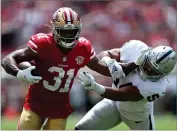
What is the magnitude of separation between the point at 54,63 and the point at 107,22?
441 cm

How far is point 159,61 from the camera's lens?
4336 millimetres

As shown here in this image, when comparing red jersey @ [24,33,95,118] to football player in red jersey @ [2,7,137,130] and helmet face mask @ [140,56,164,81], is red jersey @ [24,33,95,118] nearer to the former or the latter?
football player in red jersey @ [2,7,137,130]

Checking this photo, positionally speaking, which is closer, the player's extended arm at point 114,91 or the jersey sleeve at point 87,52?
the player's extended arm at point 114,91

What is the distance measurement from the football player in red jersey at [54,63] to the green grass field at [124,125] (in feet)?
7.79

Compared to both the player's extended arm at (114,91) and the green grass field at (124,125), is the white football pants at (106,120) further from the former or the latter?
the green grass field at (124,125)

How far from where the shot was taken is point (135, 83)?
14.8 feet

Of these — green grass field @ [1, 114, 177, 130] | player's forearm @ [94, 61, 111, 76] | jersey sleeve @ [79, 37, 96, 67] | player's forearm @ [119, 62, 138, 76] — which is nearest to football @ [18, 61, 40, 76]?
jersey sleeve @ [79, 37, 96, 67]

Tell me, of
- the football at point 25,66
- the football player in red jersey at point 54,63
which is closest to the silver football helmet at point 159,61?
the football player in red jersey at point 54,63

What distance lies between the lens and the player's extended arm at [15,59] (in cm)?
406

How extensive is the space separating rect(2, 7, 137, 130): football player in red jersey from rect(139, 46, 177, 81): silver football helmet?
364 millimetres

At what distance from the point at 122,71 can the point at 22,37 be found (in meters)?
4.00

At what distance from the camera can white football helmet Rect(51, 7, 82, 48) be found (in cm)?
415

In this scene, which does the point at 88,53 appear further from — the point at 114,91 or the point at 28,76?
the point at 28,76

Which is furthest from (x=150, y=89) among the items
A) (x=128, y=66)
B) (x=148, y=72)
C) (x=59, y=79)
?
(x=59, y=79)
